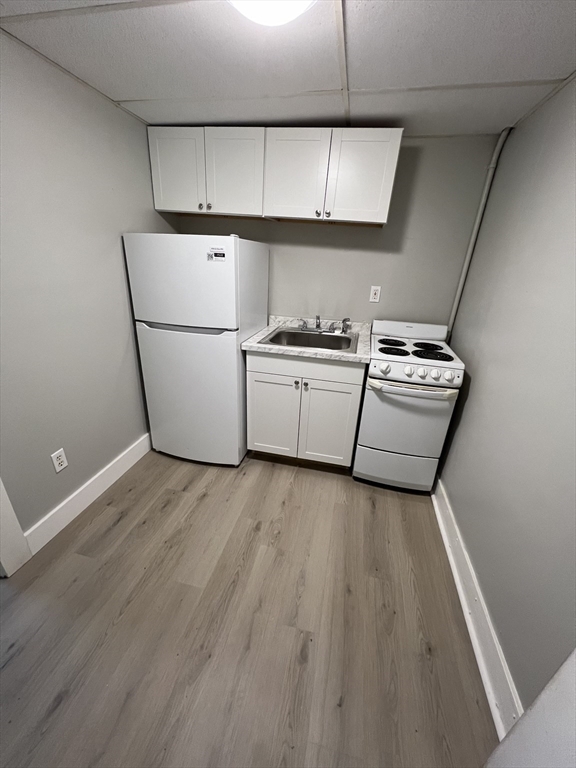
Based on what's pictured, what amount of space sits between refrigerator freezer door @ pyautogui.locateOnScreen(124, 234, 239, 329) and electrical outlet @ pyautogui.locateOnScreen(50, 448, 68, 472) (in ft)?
2.92

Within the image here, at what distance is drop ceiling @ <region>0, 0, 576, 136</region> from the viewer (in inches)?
37.8

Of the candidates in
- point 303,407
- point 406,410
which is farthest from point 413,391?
point 303,407

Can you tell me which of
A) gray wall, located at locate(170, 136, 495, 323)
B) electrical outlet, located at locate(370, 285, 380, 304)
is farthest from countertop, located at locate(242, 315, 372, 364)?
gray wall, located at locate(170, 136, 495, 323)

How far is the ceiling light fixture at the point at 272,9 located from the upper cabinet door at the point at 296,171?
847 mm

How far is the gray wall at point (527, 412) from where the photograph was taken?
2.99ft

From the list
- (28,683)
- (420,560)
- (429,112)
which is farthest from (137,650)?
(429,112)

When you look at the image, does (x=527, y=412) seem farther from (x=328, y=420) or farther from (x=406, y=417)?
(x=328, y=420)

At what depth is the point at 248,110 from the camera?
1610 millimetres

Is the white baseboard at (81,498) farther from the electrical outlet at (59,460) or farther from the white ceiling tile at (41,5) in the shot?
the white ceiling tile at (41,5)

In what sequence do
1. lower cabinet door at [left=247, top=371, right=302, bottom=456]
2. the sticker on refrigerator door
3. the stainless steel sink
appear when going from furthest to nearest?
1. the stainless steel sink
2. lower cabinet door at [left=247, top=371, right=302, bottom=456]
3. the sticker on refrigerator door

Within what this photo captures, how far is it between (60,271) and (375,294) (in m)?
1.92

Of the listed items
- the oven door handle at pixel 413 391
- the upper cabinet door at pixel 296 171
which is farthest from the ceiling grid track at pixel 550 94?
the oven door handle at pixel 413 391

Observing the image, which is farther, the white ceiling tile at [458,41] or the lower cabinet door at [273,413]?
the lower cabinet door at [273,413]

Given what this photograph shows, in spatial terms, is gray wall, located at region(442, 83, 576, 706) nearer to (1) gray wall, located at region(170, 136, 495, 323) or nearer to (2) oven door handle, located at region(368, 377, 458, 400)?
(2) oven door handle, located at region(368, 377, 458, 400)
